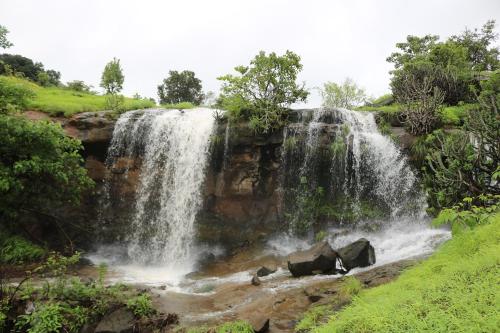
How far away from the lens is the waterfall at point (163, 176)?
54.7 ft

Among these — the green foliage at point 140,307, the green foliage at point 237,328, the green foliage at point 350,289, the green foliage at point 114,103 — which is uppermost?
the green foliage at point 114,103

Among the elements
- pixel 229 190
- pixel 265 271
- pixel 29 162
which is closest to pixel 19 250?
pixel 29 162

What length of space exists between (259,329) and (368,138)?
444 inches

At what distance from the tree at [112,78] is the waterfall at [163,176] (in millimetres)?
4179

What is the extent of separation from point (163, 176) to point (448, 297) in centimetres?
1497

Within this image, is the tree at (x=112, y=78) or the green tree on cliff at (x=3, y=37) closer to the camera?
the green tree on cliff at (x=3, y=37)

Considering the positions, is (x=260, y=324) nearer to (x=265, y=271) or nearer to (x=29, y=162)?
(x=265, y=271)

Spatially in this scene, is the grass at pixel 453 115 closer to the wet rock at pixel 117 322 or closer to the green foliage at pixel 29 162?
the wet rock at pixel 117 322

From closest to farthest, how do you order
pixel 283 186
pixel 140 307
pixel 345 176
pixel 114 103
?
1. pixel 140 307
2. pixel 345 176
3. pixel 283 186
4. pixel 114 103

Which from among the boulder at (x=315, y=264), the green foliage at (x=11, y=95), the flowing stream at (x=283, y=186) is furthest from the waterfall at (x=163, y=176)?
the green foliage at (x=11, y=95)

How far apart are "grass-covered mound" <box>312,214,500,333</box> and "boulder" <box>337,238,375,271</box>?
15.4 ft

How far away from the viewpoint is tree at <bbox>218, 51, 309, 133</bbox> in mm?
17094

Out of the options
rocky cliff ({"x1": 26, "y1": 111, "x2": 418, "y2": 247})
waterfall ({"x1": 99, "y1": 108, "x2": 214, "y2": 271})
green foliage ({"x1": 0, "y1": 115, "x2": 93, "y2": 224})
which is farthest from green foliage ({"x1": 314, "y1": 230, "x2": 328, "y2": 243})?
green foliage ({"x1": 0, "y1": 115, "x2": 93, "y2": 224})

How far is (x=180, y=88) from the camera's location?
128ft
